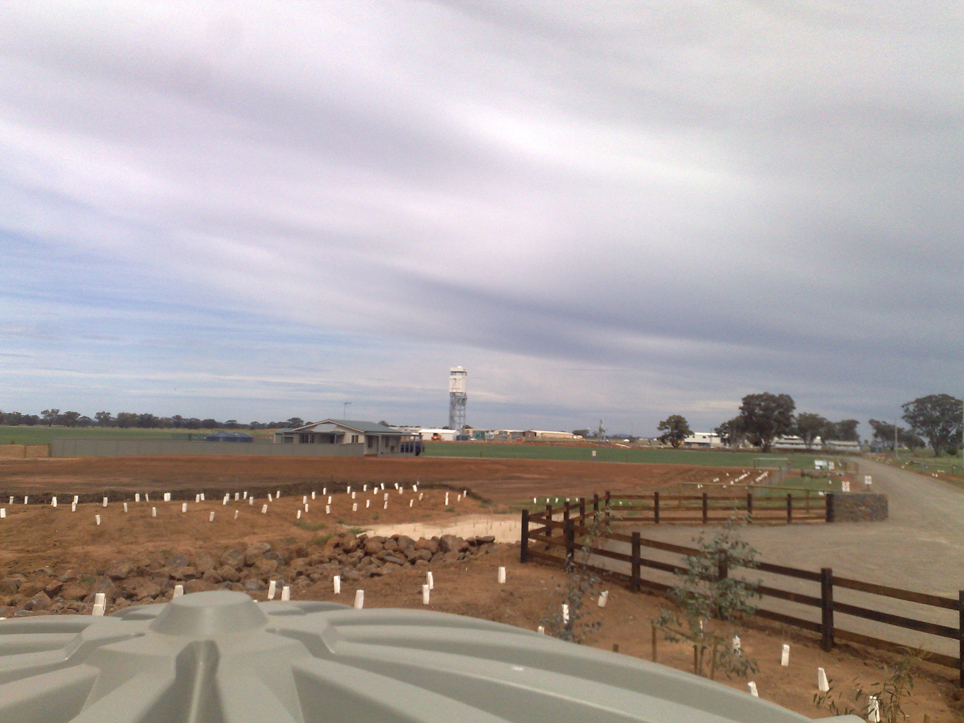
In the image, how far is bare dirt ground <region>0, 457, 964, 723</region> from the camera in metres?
8.99

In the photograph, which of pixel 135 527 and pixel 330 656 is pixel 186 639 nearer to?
pixel 330 656

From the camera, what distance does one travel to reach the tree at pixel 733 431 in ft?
440

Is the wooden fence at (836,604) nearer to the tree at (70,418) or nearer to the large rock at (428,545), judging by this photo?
the large rock at (428,545)

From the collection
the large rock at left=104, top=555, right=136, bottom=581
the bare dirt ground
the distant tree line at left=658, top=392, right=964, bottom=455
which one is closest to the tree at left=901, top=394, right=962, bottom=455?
the distant tree line at left=658, top=392, right=964, bottom=455

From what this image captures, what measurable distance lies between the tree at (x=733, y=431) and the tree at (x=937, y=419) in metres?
33.8

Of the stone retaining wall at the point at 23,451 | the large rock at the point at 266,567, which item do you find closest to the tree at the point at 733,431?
the stone retaining wall at the point at 23,451

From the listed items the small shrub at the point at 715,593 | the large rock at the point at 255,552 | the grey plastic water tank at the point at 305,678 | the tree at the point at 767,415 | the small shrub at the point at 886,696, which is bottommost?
the large rock at the point at 255,552

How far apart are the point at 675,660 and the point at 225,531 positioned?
19209mm

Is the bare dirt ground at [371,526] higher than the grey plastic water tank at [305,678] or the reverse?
the reverse

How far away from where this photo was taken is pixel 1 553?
18359mm

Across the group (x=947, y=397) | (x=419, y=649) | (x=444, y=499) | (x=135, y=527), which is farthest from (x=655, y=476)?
(x=947, y=397)

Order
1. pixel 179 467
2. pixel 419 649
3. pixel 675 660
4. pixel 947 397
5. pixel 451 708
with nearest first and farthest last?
pixel 451 708 < pixel 419 649 < pixel 675 660 < pixel 179 467 < pixel 947 397

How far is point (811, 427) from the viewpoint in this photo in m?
155

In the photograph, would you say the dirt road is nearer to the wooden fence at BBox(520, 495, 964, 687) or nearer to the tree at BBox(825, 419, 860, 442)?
the wooden fence at BBox(520, 495, 964, 687)
